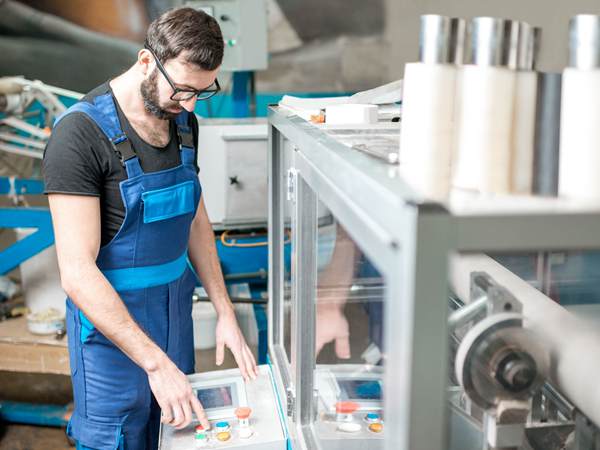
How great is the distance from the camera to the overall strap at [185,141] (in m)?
1.67

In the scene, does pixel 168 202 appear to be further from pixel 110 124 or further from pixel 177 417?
pixel 177 417

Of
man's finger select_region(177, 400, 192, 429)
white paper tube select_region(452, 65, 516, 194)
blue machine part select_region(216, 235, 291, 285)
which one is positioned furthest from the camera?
blue machine part select_region(216, 235, 291, 285)

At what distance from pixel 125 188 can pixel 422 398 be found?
1.12 m

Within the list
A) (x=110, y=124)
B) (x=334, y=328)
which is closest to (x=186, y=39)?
(x=110, y=124)

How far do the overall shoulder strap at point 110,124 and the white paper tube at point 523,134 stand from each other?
1.06 meters

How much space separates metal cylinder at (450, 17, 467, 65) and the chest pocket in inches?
40.5

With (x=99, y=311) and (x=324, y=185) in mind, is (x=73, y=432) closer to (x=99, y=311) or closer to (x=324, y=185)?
(x=99, y=311)

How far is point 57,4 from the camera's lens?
191 inches

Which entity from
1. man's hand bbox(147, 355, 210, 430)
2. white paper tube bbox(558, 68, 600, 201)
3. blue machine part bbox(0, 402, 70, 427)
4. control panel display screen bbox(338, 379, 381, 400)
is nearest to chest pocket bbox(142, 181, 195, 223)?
man's hand bbox(147, 355, 210, 430)

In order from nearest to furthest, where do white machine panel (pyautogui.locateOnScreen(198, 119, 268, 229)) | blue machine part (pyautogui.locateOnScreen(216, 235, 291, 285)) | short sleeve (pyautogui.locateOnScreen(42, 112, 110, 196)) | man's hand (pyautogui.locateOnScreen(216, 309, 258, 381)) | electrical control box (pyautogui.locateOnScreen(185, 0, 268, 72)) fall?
short sleeve (pyautogui.locateOnScreen(42, 112, 110, 196)) → man's hand (pyautogui.locateOnScreen(216, 309, 258, 381)) → white machine panel (pyautogui.locateOnScreen(198, 119, 268, 229)) → blue machine part (pyautogui.locateOnScreen(216, 235, 291, 285)) → electrical control box (pyautogui.locateOnScreen(185, 0, 268, 72))

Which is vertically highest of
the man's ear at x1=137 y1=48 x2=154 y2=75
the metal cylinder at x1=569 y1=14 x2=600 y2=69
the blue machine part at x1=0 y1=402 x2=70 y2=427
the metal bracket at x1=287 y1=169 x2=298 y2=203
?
the man's ear at x1=137 y1=48 x2=154 y2=75

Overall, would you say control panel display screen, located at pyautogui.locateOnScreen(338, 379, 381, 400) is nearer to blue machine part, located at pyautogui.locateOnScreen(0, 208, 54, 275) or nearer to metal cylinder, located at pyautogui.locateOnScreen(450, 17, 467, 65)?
metal cylinder, located at pyautogui.locateOnScreen(450, 17, 467, 65)

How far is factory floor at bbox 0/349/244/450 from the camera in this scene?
263 centimetres

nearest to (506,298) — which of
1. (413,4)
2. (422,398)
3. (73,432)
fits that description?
(422,398)
